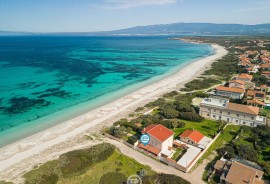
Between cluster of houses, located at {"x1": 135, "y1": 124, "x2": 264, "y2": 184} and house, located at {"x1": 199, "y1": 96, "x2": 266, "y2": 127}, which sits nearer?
cluster of houses, located at {"x1": 135, "y1": 124, "x2": 264, "y2": 184}

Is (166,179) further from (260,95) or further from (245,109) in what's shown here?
(260,95)

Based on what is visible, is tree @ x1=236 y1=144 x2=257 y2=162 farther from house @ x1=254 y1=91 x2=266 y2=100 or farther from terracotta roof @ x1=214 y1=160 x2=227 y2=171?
house @ x1=254 y1=91 x2=266 y2=100

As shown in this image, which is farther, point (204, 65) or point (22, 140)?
point (204, 65)

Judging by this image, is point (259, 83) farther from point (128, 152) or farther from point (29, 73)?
point (29, 73)

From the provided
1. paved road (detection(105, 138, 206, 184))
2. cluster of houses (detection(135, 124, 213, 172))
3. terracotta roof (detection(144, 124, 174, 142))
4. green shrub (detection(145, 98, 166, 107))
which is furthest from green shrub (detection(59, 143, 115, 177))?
green shrub (detection(145, 98, 166, 107))

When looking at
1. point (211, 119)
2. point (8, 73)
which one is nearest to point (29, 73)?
point (8, 73)

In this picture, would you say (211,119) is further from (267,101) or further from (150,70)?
(150,70)

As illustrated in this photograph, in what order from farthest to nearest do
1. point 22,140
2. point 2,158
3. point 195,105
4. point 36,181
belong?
point 195,105
point 22,140
point 2,158
point 36,181

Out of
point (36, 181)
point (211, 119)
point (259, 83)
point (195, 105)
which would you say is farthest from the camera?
point (259, 83)
